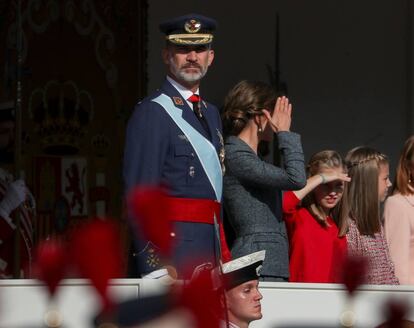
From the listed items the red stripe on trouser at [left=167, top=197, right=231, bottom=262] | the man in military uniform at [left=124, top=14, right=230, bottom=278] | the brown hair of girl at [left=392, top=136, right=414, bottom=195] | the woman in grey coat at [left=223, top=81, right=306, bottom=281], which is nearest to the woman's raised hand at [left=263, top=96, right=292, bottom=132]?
the woman in grey coat at [left=223, top=81, right=306, bottom=281]

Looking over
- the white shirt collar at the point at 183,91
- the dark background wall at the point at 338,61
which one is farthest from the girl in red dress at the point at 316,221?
the dark background wall at the point at 338,61

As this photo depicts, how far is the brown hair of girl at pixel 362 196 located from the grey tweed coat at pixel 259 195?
57 centimetres

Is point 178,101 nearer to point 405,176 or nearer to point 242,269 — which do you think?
point 242,269

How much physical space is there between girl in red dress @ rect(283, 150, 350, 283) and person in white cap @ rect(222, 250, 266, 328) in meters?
1.00

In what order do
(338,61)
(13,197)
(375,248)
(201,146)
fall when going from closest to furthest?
→ 1. (201,146)
2. (375,248)
3. (13,197)
4. (338,61)

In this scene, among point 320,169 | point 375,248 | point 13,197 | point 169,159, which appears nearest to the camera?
point 169,159

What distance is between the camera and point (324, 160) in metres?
5.71

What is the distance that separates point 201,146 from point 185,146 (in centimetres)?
8

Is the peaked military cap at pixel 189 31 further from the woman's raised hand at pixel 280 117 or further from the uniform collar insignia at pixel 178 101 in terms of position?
the woman's raised hand at pixel 280 117

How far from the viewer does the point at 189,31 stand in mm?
5043

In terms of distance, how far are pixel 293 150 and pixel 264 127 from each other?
15 centimetres

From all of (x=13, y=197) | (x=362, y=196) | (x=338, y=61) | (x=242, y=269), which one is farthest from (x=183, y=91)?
(x=338, y=61)

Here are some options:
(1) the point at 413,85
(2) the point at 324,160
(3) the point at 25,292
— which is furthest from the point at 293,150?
(1) the point at 413,85

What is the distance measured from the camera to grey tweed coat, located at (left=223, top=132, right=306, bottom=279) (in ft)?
16.4
